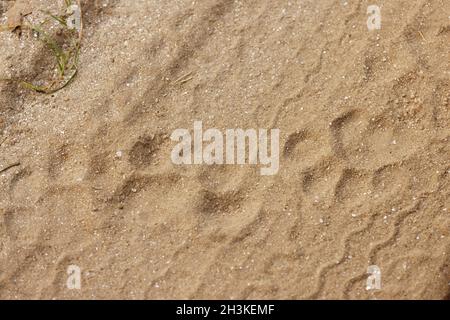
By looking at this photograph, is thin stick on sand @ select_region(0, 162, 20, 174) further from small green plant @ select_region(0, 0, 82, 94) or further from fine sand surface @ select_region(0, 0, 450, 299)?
small green plant @ select_region(0, 0, 82, 94)

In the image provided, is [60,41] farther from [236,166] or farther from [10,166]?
[236,166]

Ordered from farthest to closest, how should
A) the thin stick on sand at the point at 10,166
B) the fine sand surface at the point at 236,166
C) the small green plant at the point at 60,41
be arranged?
the small green plant at the point at 60,41
the thin stick on sand at the point at 10,166
the fine sand surface at the point at 236,166

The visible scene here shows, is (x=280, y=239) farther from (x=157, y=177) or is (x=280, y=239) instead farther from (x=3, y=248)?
(x=3, y=248)

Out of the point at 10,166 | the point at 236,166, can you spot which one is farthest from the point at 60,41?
the point at 236,166

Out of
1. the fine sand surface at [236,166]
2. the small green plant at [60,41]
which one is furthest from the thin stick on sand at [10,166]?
the small green plant at [60,41]

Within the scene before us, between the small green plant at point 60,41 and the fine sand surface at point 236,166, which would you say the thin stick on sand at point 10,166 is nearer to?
the fine sand surface at point 236,166

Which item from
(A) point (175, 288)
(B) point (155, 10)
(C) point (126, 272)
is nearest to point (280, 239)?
(A) point (175, 288)

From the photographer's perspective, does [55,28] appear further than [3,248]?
Yes
